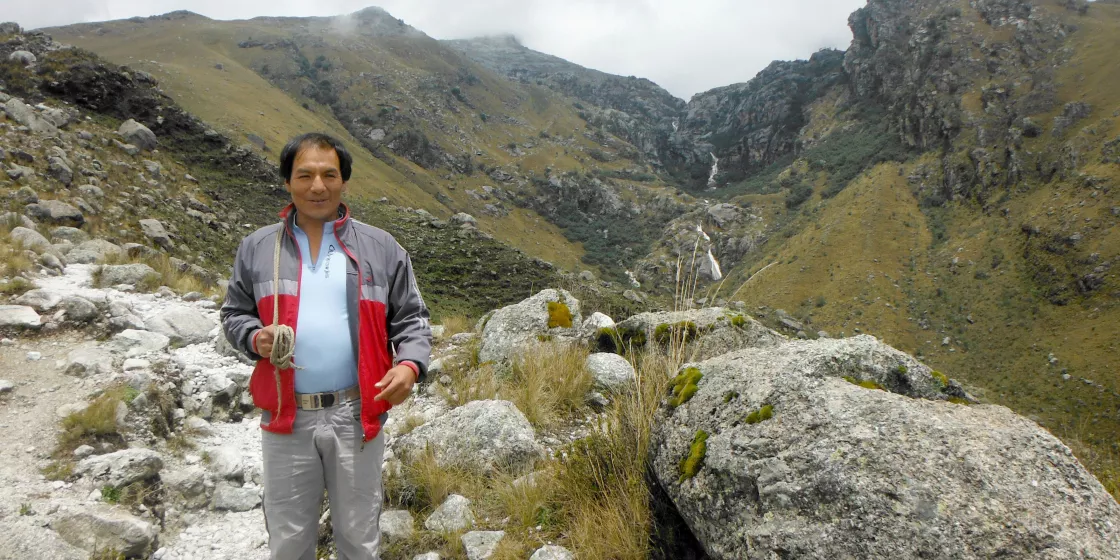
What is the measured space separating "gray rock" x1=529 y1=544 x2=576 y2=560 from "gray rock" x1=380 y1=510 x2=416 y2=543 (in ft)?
2.99

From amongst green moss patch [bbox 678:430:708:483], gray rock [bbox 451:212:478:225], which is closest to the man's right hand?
green moss patch [bbox 678:430:708:483]

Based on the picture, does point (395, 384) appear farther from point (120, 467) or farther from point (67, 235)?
point (67, 235)

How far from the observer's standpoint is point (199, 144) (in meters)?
21.1

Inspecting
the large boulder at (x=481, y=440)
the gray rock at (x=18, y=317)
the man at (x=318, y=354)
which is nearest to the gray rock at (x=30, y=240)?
the gray rock at (x=18, y=317)

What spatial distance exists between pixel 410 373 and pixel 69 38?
115 metres

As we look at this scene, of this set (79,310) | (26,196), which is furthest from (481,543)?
(26,196)

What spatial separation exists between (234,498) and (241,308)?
2.11m

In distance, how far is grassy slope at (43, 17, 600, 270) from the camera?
49.3m

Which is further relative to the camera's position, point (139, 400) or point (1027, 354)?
point (1027, 354)

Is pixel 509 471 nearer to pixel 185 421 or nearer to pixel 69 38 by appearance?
Result: pixel 185 421

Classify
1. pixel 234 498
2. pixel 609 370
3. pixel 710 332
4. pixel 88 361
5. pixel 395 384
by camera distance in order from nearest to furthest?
1. pixel 395 384
2. pixel 234 498
3. pixel 88 361
4. pixel 710 332
5. pixel 609 370

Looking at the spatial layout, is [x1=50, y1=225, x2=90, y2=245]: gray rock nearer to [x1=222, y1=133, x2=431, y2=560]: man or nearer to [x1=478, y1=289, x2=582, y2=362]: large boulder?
[x1=478, y1=289, x2=582, y2=362]: large boulder

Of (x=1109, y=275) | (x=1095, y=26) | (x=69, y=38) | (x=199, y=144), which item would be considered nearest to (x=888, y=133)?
(x=1095, y=26)

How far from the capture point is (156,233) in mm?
10773
